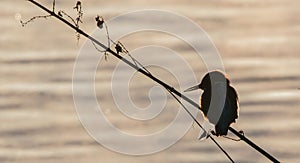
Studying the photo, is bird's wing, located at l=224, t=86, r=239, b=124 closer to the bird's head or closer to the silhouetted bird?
the silhouetted bird

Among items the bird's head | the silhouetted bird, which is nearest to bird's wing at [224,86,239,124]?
the silhouetted bird

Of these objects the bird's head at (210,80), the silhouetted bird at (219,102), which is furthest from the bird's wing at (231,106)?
the bird's head at (210,80)

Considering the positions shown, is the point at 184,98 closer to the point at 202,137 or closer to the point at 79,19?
the point at 79,19

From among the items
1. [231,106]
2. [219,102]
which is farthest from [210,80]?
[231,106]

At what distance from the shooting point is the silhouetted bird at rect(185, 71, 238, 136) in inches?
175

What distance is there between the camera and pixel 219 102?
498 centimetres

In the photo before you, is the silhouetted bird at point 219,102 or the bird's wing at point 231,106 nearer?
the silhouetted bird at point 219,102

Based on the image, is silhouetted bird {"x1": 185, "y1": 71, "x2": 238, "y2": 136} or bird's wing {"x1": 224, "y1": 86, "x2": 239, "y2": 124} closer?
silhouetted bird {"x1": 185, "y1": 71, "x2": 238, "y2": 136}

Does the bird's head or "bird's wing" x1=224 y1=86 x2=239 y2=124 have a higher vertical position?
the bird's head

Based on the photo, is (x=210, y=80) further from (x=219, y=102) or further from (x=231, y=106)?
(x=231, y=106)

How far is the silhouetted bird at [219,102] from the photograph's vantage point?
4449 millimetres

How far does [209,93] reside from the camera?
16.9 feet

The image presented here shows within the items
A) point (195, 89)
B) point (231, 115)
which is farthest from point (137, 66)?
point (231, 115)

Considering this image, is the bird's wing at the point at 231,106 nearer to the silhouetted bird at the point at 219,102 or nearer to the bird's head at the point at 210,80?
the silhouetted bird at the point at 219,102
